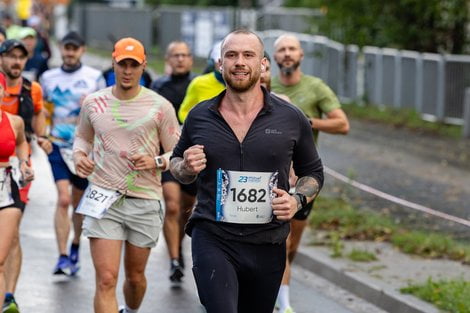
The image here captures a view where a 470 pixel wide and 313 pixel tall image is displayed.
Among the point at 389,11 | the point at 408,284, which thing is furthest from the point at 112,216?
the point at 389,11

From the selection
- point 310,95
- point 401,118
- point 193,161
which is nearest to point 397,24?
point 401,118

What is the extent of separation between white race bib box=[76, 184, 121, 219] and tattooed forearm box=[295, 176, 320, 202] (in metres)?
1.81

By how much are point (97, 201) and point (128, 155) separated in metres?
0.37

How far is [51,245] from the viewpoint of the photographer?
1260 centimetres

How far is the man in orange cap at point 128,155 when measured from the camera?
27.9 ft

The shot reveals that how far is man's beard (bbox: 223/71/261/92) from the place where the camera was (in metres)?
6.73

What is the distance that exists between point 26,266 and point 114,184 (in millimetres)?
3248

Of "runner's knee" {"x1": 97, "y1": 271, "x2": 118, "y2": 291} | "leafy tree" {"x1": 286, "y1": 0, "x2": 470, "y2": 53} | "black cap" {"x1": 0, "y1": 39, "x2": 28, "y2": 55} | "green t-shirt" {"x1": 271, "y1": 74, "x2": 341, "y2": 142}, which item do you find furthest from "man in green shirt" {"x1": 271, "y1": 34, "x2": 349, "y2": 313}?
"leafy tree" {"x1": 286, "y1": 0, "x2": 470, "y2": 53}

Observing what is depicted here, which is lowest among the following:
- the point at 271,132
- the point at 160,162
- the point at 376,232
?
the point at 376,232

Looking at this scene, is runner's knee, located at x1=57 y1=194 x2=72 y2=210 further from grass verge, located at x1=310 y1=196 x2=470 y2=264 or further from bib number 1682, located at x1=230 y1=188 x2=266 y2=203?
bib number 1682, located at x1=230 y1=188 x2=266 y2=203

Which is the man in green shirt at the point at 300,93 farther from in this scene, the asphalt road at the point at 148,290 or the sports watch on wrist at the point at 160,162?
the sports watch on wrist at the point at 160,162

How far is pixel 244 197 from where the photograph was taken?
22.1ft

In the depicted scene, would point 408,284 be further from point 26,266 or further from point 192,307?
point 26,266

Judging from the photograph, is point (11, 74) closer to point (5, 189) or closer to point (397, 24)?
point (5, 189)
